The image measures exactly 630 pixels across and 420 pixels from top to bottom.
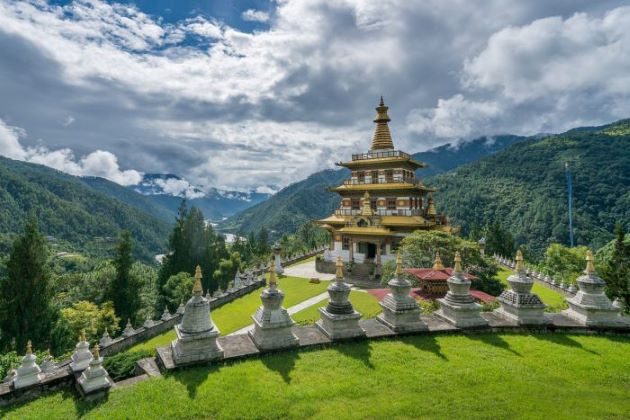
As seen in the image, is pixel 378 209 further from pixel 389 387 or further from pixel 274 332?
pixel 389 387

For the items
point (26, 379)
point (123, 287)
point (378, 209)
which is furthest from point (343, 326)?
point (123, 287)

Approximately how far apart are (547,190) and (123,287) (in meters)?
115

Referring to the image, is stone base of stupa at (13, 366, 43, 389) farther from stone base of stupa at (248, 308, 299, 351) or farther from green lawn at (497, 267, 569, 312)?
green lawn at (497, 267, 569, 312)

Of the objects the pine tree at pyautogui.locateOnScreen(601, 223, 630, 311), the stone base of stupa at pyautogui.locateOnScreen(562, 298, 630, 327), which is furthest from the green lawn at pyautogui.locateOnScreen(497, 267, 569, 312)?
the stone base of stupa at pyautogui.locateOnScreen(562, 298, 630, 327)

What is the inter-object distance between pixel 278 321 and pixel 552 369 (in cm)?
605

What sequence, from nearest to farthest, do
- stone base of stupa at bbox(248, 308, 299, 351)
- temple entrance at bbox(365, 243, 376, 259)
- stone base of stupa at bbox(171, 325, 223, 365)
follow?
stone base of stupa at bbox(171, 325, 223, 365)
stone base of stupa at bbox(248, 308, 299, 351)
temple entrance at bbox(365, 243, 376, 259)

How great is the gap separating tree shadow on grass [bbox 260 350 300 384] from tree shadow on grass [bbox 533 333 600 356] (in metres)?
6.48

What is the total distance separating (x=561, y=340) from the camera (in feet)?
28.7

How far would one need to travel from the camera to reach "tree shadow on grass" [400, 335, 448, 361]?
26.0 ft

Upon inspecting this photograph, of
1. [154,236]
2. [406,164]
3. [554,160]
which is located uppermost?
[554,160]

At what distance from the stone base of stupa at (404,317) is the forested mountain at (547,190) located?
8462cm

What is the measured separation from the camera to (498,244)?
55.4 meters

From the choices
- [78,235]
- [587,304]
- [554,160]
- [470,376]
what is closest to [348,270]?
[587,304]

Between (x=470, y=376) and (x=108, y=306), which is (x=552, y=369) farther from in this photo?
(x=108, y=306)
